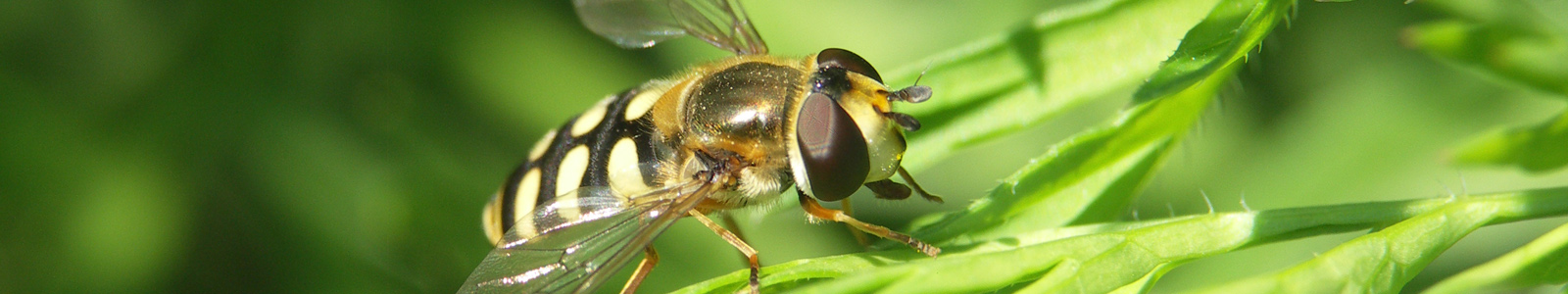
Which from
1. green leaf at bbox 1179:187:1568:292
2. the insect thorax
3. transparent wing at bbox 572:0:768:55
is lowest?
green leaf at bbox 1179:187:1568:292

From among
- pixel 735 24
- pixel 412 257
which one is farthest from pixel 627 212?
pixel 412 257

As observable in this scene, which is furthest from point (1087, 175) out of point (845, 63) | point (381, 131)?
point (381, 131)

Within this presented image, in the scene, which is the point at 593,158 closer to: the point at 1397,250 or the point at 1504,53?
the point at 1397,250

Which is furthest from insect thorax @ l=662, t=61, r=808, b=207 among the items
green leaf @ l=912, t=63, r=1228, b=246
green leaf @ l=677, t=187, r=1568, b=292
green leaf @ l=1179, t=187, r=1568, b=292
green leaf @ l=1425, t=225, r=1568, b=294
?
green leaf @ l=1425, t=225, r=1568, b=294

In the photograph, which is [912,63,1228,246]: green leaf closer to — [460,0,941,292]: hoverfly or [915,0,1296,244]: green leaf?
[915,0,1296,244]: green leaf

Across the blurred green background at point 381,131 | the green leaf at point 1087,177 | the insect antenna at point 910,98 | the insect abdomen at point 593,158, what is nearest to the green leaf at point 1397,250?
the green leaf at point 1087,177

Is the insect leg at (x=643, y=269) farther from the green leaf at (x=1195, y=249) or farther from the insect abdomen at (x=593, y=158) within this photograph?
the green leaf at (x=1195, y=249)

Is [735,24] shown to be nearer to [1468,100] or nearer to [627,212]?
[627,212]
